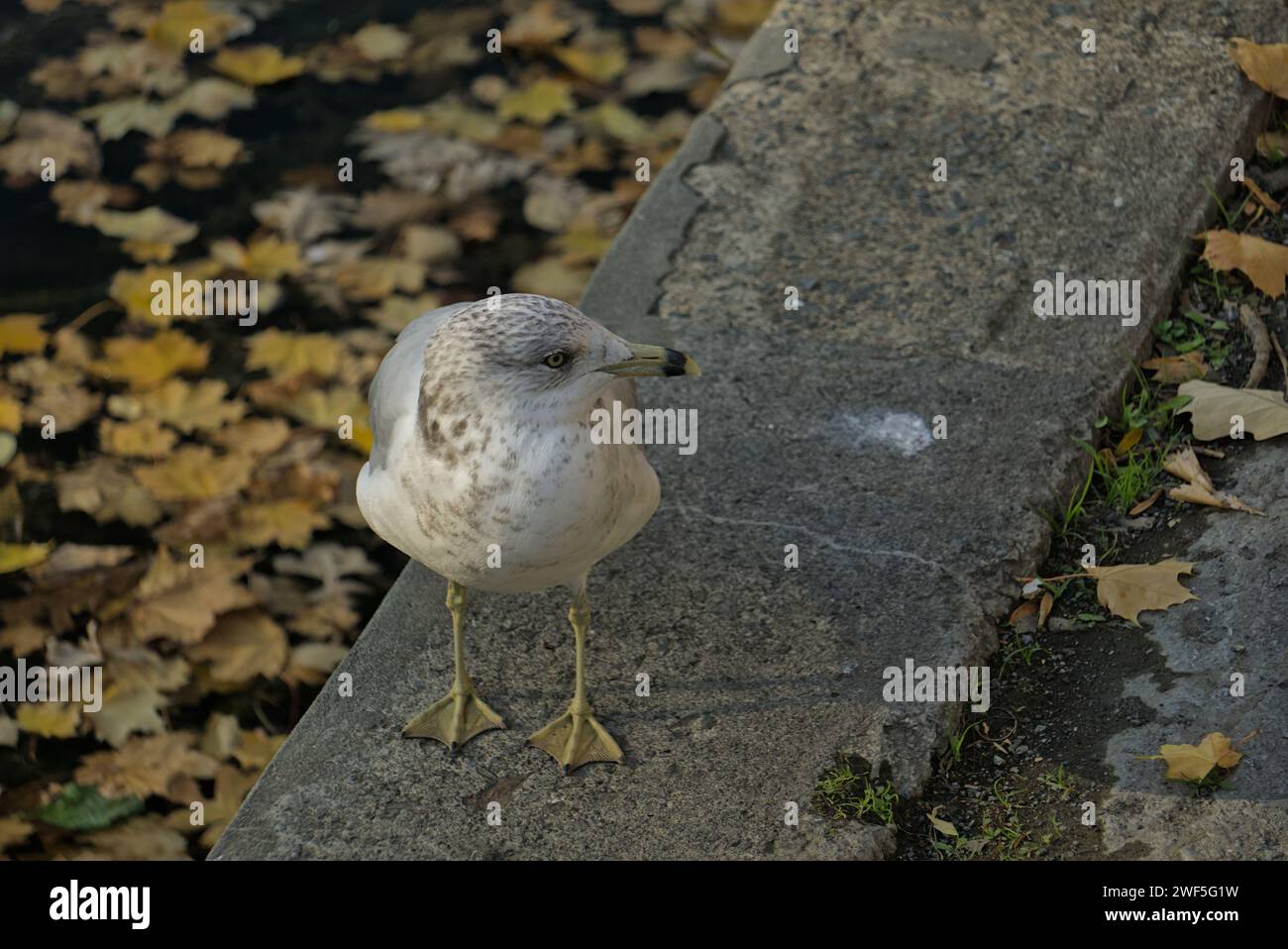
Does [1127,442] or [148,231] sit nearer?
[1127,442]

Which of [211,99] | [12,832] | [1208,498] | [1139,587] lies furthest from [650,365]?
[211,99]

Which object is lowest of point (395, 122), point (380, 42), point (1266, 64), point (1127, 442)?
point (1127, 442)

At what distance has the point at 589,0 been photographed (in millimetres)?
6746

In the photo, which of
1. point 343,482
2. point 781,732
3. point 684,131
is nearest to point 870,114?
point 684,131

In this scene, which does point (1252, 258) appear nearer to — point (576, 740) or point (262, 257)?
point (576, 740)

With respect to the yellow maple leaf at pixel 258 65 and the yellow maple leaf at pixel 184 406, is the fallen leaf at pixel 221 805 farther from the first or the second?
the yellow maple leaf at pixel 258 65

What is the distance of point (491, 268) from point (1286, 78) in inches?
114

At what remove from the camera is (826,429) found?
4113mm

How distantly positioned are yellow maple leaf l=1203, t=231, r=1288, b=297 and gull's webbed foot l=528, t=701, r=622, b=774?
244cm

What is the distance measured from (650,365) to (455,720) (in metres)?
1.00

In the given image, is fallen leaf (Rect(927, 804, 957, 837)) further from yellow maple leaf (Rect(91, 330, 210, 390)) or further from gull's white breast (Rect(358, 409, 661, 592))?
yellow maple leaf (Rect(91, 330, 210, 390))

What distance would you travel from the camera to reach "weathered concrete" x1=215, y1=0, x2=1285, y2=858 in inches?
131

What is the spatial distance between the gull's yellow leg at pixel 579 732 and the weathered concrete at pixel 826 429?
5 cm

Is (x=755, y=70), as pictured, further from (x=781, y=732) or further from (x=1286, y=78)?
(x=781, y=732)
